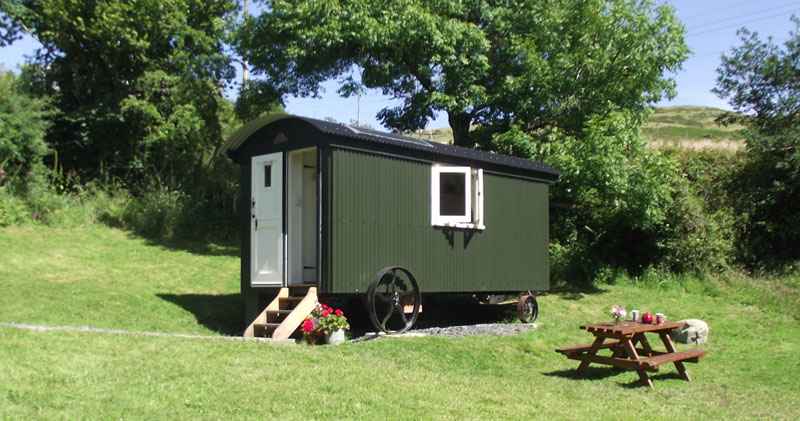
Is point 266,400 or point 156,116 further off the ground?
point 156,116

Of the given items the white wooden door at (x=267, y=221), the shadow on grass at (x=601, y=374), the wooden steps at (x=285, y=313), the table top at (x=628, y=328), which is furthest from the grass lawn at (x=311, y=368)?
the white wooden door at (x=267, y=221)

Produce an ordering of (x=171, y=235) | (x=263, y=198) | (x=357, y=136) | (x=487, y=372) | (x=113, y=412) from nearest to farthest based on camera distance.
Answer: (x=113, y=412) < (x=487, y=372) < (x=357, y=136) < (x=263, y=198) < (x=171, y=235)

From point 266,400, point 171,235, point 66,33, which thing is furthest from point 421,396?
point 66,33

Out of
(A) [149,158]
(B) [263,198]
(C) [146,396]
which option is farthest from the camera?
(A) [149,158]

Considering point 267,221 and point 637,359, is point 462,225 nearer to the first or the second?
point 267,221

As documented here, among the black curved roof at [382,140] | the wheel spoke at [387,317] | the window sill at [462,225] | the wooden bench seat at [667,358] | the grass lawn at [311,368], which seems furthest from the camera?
the window sill at [462,225]

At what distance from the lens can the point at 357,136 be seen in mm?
9875

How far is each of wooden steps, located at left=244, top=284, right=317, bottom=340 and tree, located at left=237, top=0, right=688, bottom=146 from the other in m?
7.34

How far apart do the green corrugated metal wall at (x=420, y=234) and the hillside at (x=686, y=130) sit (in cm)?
783

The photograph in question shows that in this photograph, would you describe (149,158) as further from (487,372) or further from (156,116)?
(487,372)

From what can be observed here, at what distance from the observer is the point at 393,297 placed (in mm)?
10320

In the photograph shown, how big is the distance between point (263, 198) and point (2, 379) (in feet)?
16.6

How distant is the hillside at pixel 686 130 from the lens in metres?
19.5

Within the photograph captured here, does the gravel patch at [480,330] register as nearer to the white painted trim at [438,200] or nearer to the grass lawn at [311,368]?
the grass lawn at [311,368]
